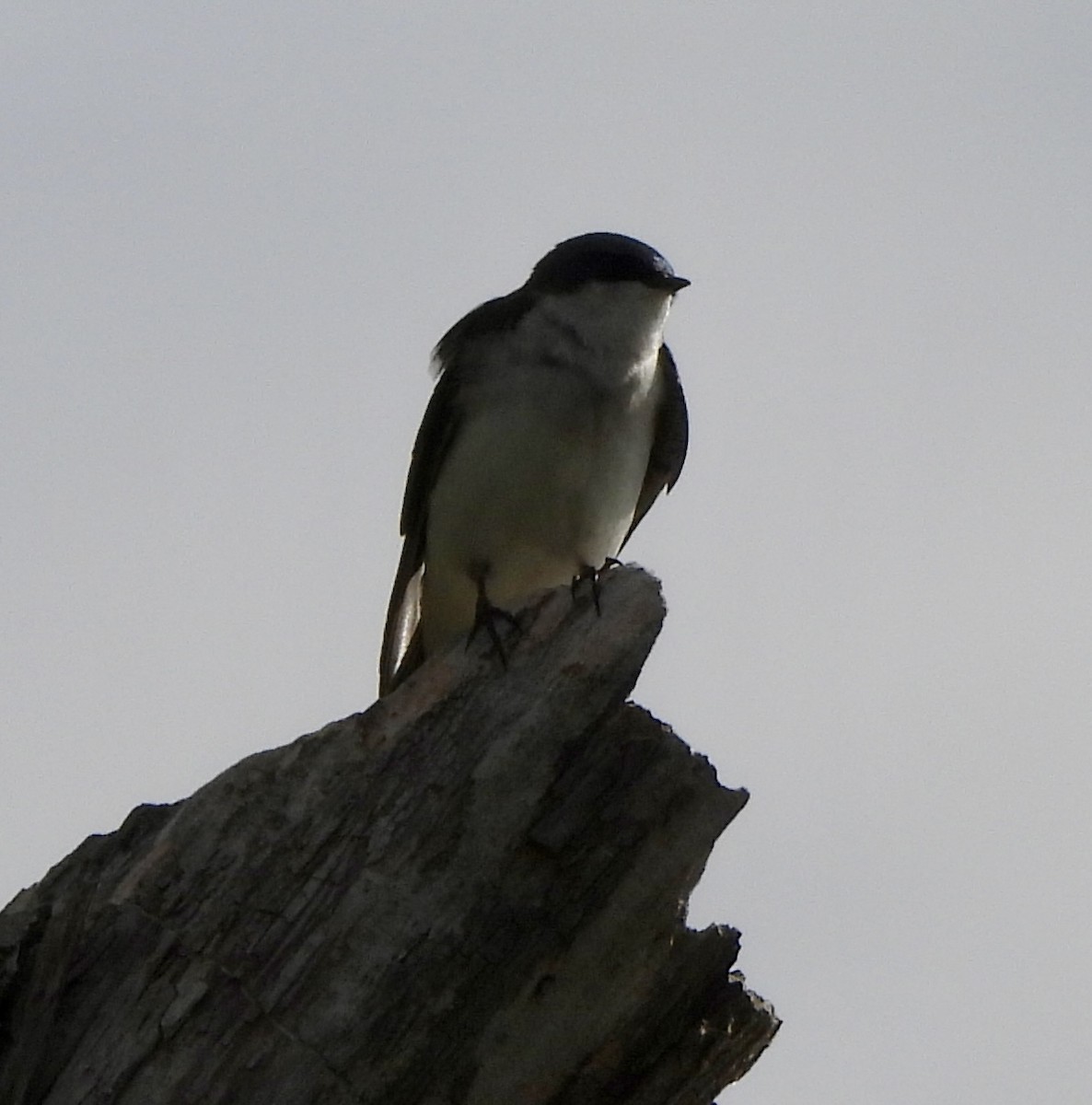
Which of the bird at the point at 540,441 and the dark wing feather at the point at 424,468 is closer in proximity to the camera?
the bird at the point at 540,441

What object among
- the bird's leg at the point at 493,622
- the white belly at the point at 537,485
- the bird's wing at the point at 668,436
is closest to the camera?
the bird's leg at the point at 493,622

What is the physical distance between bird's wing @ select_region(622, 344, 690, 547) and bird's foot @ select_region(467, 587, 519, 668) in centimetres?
214

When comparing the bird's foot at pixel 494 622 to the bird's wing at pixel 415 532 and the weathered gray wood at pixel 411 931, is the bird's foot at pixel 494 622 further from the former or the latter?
the bird's wing at pixel 415 532

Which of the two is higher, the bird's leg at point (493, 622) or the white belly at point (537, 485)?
the white belly at point (537, 485)

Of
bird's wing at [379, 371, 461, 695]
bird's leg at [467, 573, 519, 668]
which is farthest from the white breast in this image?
bird's leg at [467, 573, 519, 668]

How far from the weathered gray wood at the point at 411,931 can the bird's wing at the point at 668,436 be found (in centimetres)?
302

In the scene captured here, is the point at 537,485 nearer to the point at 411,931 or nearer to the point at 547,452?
the point at 547,452

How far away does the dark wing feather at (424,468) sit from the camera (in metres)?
8.23

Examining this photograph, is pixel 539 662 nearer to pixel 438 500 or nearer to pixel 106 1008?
pixel 106 1008

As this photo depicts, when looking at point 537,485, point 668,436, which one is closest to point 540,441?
point 537,485

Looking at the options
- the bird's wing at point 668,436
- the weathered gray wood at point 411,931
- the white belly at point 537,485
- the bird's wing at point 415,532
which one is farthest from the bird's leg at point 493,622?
the bird's wing at point 668,436

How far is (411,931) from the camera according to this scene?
5.12 meters

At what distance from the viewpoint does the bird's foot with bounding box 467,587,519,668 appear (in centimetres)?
573

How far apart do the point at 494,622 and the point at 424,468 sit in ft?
7.89
